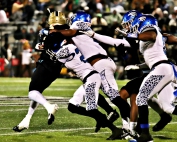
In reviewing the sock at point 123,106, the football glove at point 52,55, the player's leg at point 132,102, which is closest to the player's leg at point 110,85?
the sock at point 123,106

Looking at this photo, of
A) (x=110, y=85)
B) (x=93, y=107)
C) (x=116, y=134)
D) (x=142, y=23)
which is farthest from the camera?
(x=110, y=85)

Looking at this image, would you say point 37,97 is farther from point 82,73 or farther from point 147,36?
point 147,36

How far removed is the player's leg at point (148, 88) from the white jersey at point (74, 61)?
965 millimetres

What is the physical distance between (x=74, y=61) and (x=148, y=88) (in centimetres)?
119

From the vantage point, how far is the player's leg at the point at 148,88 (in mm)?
6902

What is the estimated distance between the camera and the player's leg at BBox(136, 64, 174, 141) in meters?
6.90

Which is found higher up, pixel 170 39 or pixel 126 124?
pixel 170 39

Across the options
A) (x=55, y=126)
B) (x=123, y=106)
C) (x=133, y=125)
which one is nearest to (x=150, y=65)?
(x=133, y=125)

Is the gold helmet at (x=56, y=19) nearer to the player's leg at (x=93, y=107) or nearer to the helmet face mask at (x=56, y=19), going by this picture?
the helmet face mask at (x=56, y=19)

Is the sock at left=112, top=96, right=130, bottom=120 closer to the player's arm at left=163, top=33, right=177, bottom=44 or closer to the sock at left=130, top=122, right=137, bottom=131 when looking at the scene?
the sock at left=130, top=122, right=137, bottom=131

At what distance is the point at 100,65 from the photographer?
314 inches

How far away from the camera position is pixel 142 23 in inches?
279

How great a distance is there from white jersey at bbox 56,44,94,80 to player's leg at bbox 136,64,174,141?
0.96m

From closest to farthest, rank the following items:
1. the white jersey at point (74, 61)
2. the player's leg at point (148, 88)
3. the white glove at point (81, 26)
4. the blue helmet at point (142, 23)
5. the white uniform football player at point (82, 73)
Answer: the player's leg at point (148, 88)
the blue helmet at point (142, 23)
the white uniform football player at point (82, 73)
the white jersey at point (74, 61)
the white glove at point (81, 26)
